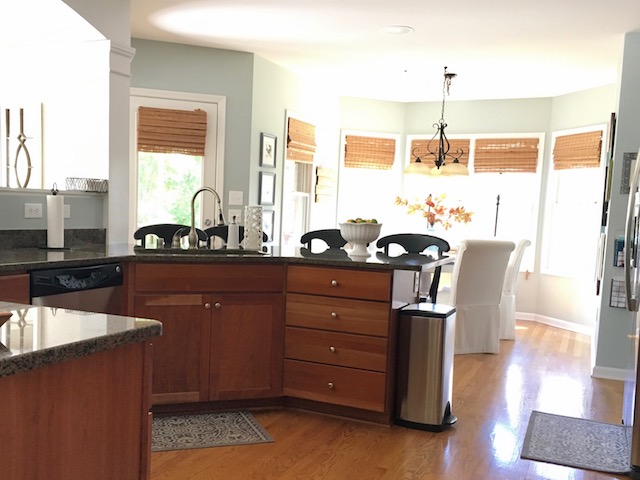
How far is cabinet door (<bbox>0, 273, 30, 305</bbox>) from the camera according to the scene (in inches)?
96.4

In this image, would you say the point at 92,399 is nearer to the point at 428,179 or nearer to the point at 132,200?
the point at 132,200

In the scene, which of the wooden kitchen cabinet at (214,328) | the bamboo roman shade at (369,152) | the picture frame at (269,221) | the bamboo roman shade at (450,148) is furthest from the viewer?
the bamboo roman shade at (369,152)

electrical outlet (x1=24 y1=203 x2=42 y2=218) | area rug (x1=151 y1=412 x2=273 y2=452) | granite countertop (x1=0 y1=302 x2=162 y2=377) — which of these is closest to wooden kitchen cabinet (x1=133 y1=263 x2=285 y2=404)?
area rug (x1=151 y1=412 x2=273 y2=452)

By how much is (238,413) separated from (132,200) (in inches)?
104

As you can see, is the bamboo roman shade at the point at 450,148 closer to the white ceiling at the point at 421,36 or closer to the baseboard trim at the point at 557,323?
the white ceiling at the point at 421,36

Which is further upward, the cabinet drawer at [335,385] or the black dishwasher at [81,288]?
the black dishwasher at [81,288]

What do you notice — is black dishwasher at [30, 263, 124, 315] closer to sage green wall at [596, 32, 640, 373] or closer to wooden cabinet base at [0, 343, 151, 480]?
wooden cabinet base at [0, 343, 151, 480]

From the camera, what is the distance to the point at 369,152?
751 cm

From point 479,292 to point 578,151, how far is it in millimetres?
2389

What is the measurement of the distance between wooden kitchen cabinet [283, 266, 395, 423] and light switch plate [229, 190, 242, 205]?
238cm

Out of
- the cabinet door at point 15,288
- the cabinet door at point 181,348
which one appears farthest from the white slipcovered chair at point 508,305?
the cabinet door at point 15,288

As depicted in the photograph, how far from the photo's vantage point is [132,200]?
5.33m

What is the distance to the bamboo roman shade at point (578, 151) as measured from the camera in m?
6.23

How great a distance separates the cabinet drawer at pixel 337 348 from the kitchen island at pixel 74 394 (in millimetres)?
1855
